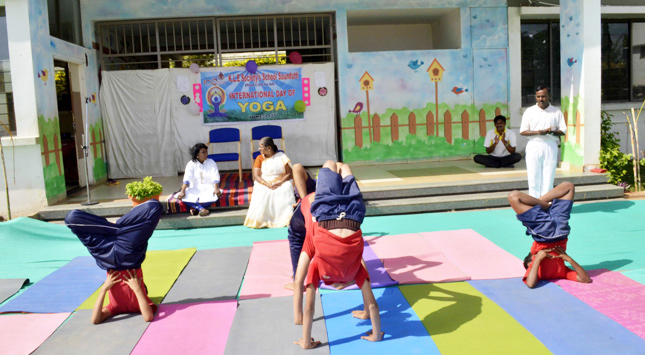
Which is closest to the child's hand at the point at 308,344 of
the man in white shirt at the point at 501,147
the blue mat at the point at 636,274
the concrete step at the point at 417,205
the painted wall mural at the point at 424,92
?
the blue mat at the point at 636,274

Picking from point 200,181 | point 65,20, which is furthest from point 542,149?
point 65,20

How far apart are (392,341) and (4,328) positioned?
111 inches

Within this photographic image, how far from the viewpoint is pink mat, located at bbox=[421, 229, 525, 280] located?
193 inches

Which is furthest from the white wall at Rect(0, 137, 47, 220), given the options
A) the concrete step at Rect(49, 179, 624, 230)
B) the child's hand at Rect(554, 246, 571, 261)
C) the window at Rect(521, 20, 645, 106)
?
the window at Rect(521, 20, 645, 106)

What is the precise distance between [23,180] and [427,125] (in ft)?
22.6

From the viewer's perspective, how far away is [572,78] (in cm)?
877

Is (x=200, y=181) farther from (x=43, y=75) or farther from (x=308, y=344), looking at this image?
(x=308, y=344)

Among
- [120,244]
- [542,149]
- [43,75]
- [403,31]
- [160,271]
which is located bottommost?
[160,271]

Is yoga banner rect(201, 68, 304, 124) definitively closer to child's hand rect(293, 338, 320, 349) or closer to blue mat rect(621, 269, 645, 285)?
blue mat rect(621, 269, 645, 285)

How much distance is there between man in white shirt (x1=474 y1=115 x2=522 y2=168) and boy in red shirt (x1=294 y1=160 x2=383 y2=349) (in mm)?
6444

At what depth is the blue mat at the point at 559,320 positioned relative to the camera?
3.45 metres

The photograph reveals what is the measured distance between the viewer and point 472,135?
10719mm

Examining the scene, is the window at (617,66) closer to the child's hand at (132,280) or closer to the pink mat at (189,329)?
the pink mat at (189,329)

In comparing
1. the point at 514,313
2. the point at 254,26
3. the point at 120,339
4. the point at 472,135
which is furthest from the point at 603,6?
the point at 120,339
